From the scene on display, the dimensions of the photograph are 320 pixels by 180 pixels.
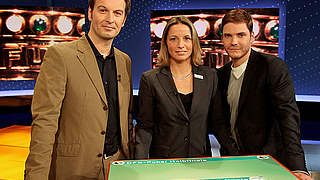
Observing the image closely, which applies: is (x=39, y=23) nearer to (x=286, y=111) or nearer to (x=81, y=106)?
(x=81, y=106)

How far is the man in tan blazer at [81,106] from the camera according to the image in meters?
1.42

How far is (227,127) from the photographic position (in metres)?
1.95

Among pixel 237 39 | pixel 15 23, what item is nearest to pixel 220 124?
pixel 237 39

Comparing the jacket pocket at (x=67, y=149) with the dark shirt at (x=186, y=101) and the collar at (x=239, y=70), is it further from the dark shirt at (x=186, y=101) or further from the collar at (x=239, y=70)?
the collar at (x=239, y=70)

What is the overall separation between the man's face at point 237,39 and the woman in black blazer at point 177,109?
242mm

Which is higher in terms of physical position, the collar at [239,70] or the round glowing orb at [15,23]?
the round glowing orb at [15,23]

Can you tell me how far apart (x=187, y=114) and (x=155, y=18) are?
3.24m

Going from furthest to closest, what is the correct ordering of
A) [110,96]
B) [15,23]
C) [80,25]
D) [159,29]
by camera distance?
[80,25] < [159,29] < [15,23] < [110,96]

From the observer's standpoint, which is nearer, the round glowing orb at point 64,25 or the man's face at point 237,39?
the man's face at point 237,39

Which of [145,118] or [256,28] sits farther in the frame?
[256,28]

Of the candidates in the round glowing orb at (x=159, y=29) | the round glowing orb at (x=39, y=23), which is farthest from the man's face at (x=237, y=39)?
the round glowing orb at (x=39, y=23)

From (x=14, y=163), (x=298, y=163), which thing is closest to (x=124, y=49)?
(x=14, y=163)

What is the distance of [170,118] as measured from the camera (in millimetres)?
1746

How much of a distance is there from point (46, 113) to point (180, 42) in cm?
93
